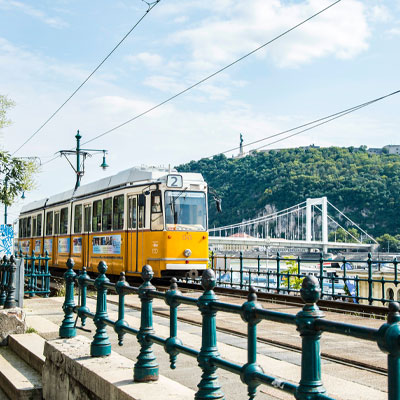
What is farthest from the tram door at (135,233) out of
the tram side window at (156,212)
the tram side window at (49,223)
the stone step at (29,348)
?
the stone step at (29,348)

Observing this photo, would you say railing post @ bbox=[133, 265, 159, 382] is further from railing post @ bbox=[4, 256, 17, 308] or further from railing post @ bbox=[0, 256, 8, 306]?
railing post @ bbox=[0, 256, 8, 306]

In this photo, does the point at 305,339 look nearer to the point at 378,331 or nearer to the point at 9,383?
the point at 378,331

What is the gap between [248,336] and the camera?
3117 millimetres

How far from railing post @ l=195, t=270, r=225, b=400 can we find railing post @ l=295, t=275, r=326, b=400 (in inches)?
36.5

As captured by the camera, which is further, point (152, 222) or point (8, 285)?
point (152, 222)

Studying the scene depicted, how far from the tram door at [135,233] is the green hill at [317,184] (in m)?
89.6

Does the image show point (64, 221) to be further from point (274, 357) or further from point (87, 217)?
point (274, 357)

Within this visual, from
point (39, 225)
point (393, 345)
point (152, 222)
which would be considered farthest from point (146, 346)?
point (39, 225)

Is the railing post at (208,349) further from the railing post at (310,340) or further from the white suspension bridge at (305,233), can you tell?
the white suspension bridge at (305,233)

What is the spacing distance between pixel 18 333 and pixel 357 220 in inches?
4401

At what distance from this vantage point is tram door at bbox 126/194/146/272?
1580 cm

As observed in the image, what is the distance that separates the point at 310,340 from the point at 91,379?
2.51m

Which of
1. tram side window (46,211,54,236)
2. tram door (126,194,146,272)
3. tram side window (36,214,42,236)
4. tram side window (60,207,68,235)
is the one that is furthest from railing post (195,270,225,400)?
tram side window (36,214,42,236)

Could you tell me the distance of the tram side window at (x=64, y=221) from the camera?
21.2 m
